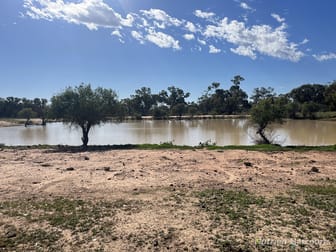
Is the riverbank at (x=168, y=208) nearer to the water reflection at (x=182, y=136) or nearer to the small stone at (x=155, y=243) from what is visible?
the small stone at (x=155, y=243)

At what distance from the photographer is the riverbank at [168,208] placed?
4.37 meters

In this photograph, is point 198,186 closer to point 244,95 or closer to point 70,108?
point 70,108

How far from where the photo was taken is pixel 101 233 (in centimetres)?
468

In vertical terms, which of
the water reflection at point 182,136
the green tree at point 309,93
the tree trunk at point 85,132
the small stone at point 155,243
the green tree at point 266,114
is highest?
the green tree at point 309,93

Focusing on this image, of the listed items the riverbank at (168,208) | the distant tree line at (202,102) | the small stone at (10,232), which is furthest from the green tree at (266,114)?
the distant tree line at (202,102)

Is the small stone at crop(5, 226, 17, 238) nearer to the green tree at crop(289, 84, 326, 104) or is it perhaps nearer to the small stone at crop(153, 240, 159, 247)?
the small stone at crop(153, 240, 159, 247)

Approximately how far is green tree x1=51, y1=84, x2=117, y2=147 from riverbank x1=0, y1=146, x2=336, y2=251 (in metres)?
9.30

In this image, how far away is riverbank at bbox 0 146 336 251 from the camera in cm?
437

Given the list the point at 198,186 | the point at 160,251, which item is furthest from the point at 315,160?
the point at 160,251

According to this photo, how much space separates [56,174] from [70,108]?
10.9m

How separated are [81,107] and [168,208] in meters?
15.0

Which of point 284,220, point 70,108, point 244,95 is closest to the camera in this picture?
point 284,220

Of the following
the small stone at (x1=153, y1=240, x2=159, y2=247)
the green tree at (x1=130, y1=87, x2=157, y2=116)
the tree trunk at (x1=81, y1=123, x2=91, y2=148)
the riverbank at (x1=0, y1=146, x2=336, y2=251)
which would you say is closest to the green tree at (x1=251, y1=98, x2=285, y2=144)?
the riverbank at (x1=0, y1=146, x2=336, y2=251)

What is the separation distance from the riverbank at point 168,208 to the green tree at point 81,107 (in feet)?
30.5
